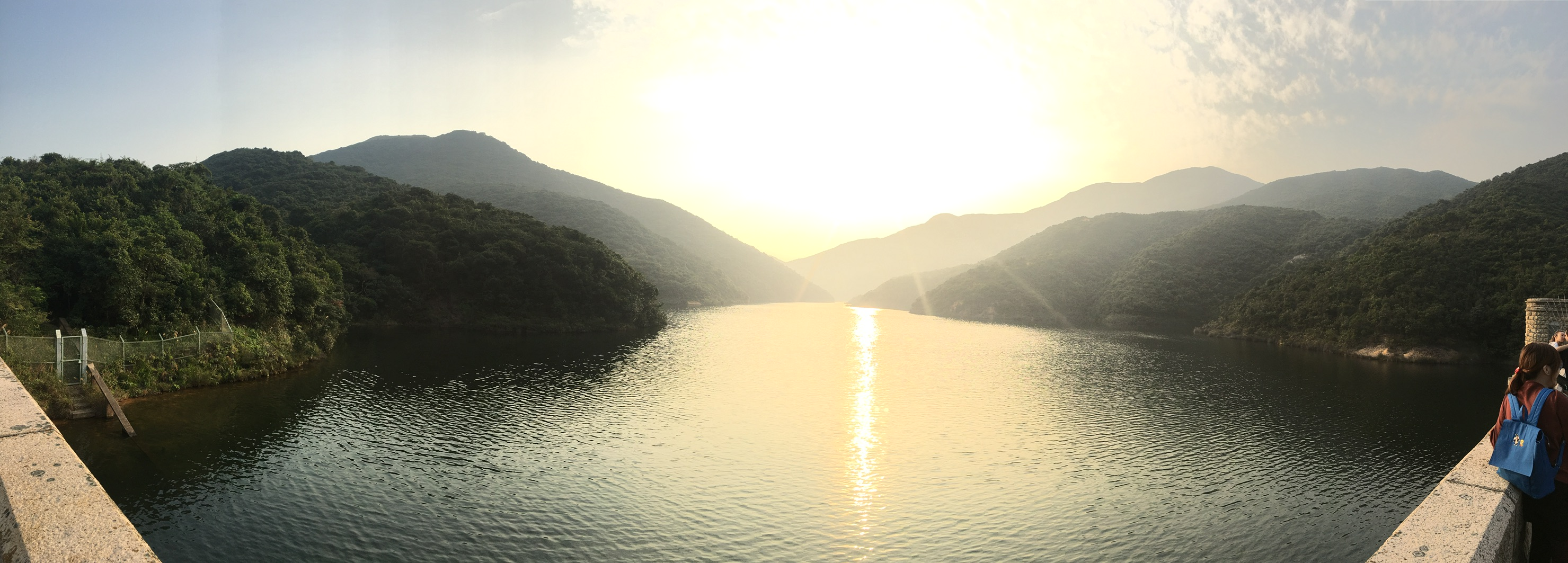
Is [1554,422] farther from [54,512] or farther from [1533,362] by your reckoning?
[54,512]

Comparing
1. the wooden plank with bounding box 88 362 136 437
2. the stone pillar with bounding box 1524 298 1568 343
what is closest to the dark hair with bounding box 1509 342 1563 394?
the stone pillar with bounding box 1524 298 1568 343

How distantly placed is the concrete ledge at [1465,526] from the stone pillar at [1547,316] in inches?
1231

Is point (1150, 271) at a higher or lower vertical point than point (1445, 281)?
higher

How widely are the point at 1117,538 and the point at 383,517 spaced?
2297cm

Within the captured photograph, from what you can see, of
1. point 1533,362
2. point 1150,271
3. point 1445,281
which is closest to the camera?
point 1533,362

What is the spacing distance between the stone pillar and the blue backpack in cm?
3129

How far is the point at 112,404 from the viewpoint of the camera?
1028 inches

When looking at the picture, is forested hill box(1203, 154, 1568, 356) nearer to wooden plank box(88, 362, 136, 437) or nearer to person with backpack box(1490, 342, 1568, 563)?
person with backpack box(1490, 342, 1568, 563)

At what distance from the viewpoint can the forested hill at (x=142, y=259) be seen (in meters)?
32.5

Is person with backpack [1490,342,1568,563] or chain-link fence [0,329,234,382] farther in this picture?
chain-link fence [0,329,234,382]

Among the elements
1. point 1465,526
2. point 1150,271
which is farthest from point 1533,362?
point 1150,271

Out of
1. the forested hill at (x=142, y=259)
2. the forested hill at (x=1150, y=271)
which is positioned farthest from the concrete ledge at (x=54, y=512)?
the forested hill at (x=1150, y=271)

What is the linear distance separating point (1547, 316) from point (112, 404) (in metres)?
60.4

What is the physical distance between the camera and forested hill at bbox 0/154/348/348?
3247 cm
